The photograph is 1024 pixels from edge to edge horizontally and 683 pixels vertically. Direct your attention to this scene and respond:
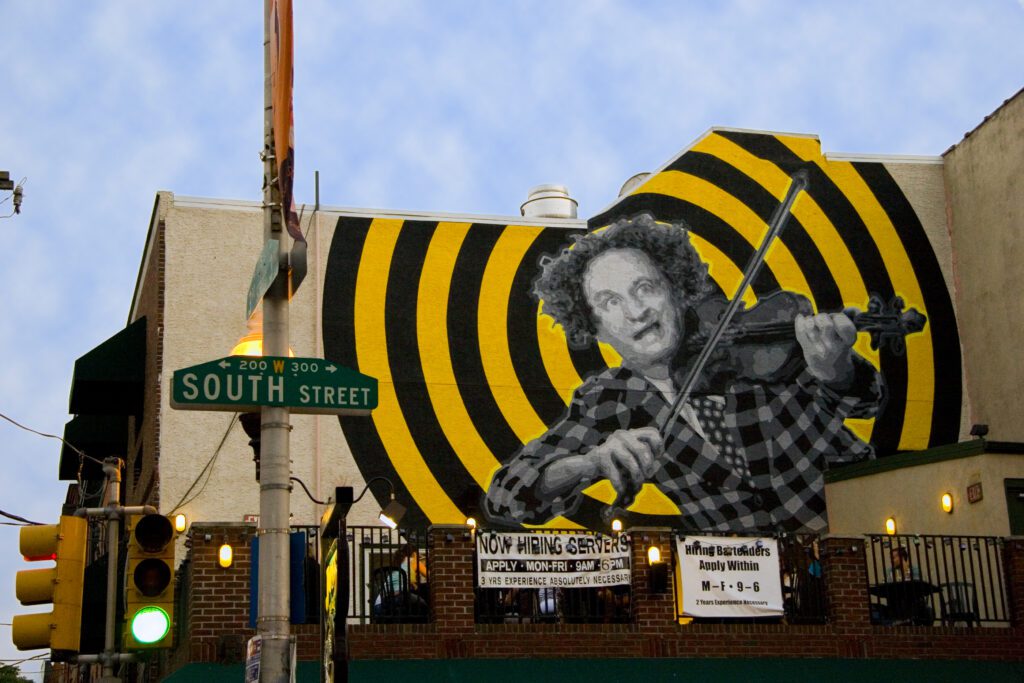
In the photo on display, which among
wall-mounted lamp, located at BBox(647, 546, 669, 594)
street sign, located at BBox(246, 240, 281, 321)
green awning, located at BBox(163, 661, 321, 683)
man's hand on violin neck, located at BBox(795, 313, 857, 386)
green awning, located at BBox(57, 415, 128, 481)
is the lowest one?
green awning, located at BBox(163, 661, 321, 683)

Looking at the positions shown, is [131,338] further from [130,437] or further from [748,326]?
[748,326]

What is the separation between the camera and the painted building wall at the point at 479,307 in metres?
22.2

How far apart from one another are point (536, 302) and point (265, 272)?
1399 cm

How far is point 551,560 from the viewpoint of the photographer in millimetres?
17391

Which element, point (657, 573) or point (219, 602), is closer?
point (219, 602)

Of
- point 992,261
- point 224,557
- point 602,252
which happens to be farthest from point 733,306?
point 224,557

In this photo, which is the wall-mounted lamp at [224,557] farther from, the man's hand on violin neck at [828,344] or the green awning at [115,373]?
the man's hand on violin neck at [828,344]

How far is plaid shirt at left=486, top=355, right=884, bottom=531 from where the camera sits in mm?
22922

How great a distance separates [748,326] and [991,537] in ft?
21.2

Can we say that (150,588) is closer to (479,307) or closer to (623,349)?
(479,307)

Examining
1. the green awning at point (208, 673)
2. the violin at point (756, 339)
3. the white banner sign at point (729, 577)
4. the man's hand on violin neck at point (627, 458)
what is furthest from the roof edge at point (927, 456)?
the green awning at point (208, 673)

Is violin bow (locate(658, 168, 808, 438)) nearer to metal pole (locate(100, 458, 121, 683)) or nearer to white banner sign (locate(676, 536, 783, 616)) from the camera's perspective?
white banner sign (locate(676, 536, 783, 616))

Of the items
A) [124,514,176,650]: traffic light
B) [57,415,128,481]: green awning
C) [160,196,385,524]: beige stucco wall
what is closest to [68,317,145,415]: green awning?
[160,196,385,524]: beige stucco wall

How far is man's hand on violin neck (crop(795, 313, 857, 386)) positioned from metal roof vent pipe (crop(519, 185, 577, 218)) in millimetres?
4540
